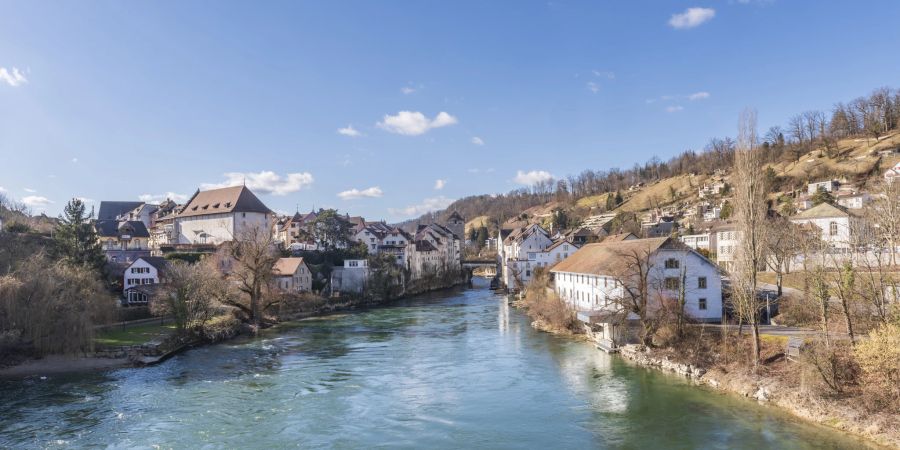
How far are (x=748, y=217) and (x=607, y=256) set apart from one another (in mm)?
12260

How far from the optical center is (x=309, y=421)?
17.0 meters

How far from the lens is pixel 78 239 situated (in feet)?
130

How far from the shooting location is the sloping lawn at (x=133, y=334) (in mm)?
28109

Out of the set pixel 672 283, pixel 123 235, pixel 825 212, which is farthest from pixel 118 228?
pixel 825 212

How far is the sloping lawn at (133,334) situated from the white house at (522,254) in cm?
3356

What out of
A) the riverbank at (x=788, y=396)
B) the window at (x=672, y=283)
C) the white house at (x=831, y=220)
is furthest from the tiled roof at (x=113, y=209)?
the white house at (x=831, y=220)

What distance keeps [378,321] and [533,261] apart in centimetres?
2204

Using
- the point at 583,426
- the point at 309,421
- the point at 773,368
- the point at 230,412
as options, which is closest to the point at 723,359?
the point at 773,368

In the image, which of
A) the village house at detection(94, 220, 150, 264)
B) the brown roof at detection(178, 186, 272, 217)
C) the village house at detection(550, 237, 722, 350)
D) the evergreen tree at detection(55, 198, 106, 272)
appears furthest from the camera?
the brown roof at detection(178, 186, 272, 217)

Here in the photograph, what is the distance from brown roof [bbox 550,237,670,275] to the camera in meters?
28.4

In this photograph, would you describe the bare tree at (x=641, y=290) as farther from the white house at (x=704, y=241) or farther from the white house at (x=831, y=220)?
the white house at (x=704, y=241)

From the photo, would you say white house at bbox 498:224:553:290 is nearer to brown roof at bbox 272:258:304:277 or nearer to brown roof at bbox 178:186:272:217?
brown roof at bbox 272:258:304:277

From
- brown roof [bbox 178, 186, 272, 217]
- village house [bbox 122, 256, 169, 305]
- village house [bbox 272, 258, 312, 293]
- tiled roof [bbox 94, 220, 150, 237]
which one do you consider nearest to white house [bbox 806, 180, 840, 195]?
village house [bbox 272, 258, 312, 293]

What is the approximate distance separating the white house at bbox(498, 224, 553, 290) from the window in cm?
2724
